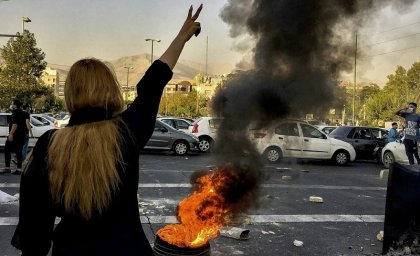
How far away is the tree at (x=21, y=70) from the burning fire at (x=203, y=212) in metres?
31.6

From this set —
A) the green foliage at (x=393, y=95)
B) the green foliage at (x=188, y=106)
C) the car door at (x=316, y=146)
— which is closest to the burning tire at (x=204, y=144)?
the car door at (x=316, y=146)

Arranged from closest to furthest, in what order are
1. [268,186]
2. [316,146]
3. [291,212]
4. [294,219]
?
[294,219] → [291,212] → [268,186] → [316,146]

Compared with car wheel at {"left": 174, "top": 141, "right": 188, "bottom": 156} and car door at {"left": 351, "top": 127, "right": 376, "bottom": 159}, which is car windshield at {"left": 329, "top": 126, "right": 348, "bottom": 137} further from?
car wheel at {"left": 174, "top": 141, "right": 188, "bottom": 156}

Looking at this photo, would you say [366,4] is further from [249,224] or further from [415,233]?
[249,224]

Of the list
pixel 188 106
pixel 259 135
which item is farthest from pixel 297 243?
pixel 188 106

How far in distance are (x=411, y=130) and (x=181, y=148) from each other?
8.19m

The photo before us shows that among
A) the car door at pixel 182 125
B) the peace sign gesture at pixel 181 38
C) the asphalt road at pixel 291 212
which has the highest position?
the peace sign gesture at pixel 181 38

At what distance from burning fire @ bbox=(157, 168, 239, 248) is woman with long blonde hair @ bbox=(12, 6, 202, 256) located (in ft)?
7.42

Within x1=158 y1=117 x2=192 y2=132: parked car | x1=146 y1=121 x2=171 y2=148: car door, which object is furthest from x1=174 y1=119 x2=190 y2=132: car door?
x1=146 y1=121 x2=171 y2=148: car door

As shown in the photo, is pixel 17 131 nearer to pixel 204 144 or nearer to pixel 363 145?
pixel 204 144

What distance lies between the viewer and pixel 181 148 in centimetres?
1672

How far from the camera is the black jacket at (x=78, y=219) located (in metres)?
1.71

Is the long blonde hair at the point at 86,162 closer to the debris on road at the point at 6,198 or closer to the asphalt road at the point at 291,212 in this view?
the asphalt road at the point at 291,212

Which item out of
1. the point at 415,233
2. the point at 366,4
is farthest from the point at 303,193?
the point at 366,4
